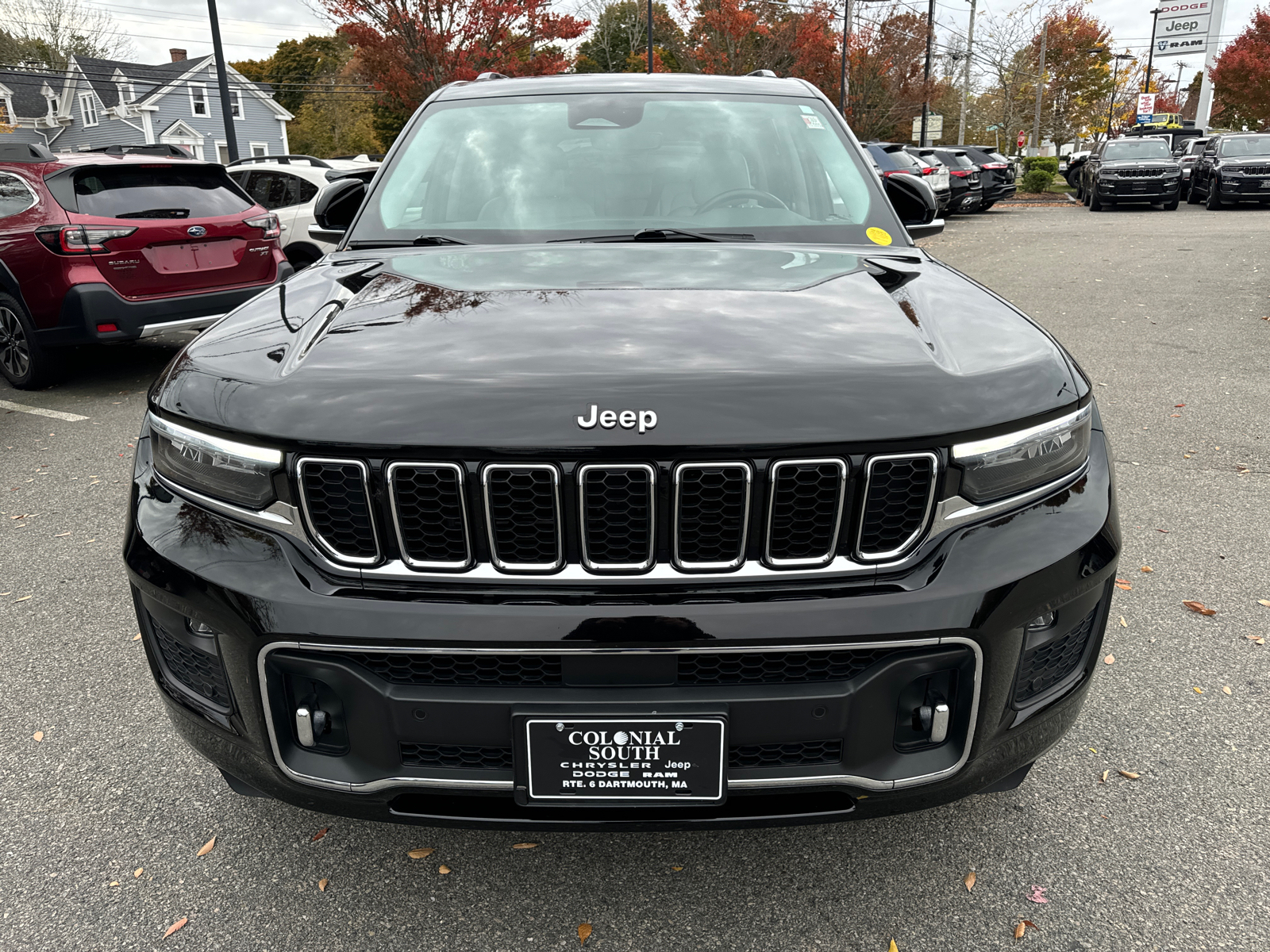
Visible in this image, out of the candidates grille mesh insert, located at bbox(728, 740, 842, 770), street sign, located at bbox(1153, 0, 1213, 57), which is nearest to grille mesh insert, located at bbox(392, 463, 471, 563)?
grille mesh insert, located at bbox(728, 740, 842, 770)

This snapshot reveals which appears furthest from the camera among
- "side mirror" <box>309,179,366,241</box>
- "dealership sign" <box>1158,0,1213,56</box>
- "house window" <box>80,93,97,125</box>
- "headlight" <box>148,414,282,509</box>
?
"house window" <box>80,93,97,125</box>

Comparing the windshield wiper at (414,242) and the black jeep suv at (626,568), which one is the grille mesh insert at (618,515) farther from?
the windshield wiper at (414,242)

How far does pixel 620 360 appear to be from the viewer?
185cm

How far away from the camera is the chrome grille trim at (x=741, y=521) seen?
1.73 m

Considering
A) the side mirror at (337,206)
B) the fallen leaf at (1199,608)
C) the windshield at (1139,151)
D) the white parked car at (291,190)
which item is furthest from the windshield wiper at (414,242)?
the windshield at (1139,151)

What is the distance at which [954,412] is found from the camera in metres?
1.79

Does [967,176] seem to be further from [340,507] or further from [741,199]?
[340,507]

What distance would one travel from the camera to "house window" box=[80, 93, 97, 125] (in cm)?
5434

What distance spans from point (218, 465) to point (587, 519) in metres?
0.72

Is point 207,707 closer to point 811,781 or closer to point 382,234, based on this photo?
point 811,781

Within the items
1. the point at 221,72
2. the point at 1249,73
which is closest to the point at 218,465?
the point at 221,72

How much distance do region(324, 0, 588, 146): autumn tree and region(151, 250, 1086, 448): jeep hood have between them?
20039mm

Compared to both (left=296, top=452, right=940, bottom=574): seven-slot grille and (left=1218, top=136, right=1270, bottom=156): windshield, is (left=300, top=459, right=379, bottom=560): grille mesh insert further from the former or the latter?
(left=1218, top=136, right=1270, bottom=156): windshield

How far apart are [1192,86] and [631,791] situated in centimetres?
9268
